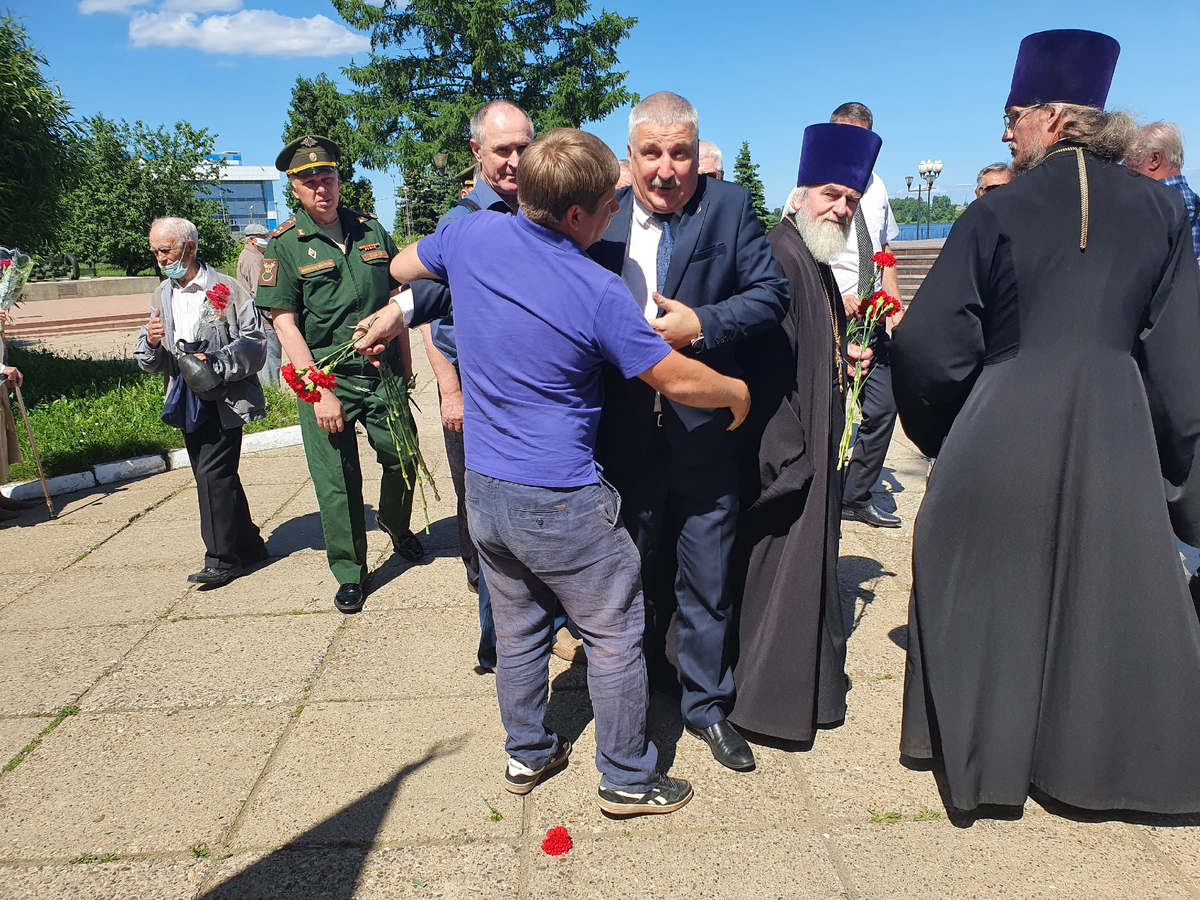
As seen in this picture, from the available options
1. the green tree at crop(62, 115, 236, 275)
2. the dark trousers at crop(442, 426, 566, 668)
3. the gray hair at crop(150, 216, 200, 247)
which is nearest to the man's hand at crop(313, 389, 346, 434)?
the dark trousers at crop(442, 426, 566, 668)

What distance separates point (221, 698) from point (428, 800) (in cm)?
124

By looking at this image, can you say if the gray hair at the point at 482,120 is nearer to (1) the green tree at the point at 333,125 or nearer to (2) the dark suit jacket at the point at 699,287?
(2) the dark suit jacket at the point at 699,287

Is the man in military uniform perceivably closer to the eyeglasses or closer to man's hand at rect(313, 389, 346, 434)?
man's hand at rect(313, 389, 346, 434)

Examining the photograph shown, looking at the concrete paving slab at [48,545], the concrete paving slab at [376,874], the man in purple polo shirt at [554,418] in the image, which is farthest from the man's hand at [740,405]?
the concrete paving slab at [48,545]

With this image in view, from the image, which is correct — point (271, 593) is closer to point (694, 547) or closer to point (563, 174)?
point (694, 547)

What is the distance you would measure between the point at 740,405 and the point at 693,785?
127 cm

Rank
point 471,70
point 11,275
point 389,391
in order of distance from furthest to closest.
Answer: point 471,70 → point 11,275 → point 389,391

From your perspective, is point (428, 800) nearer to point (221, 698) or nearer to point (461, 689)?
point (461, 689)

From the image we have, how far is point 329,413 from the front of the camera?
4184 millimetres

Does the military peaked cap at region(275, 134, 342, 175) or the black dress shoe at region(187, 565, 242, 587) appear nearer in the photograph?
the military peaked cap at region(275, 134, 342, 175)

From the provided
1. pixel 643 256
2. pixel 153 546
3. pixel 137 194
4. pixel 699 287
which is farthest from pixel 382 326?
pixel 137 194

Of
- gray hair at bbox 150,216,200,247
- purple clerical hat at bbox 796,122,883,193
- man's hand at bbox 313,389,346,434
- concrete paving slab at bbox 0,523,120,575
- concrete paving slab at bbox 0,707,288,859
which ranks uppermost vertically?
purple clerical hat at bbox 796,122,883,193

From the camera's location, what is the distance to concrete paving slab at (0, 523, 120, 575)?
17.4 feet

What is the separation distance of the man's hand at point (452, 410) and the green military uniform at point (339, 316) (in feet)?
2.26
